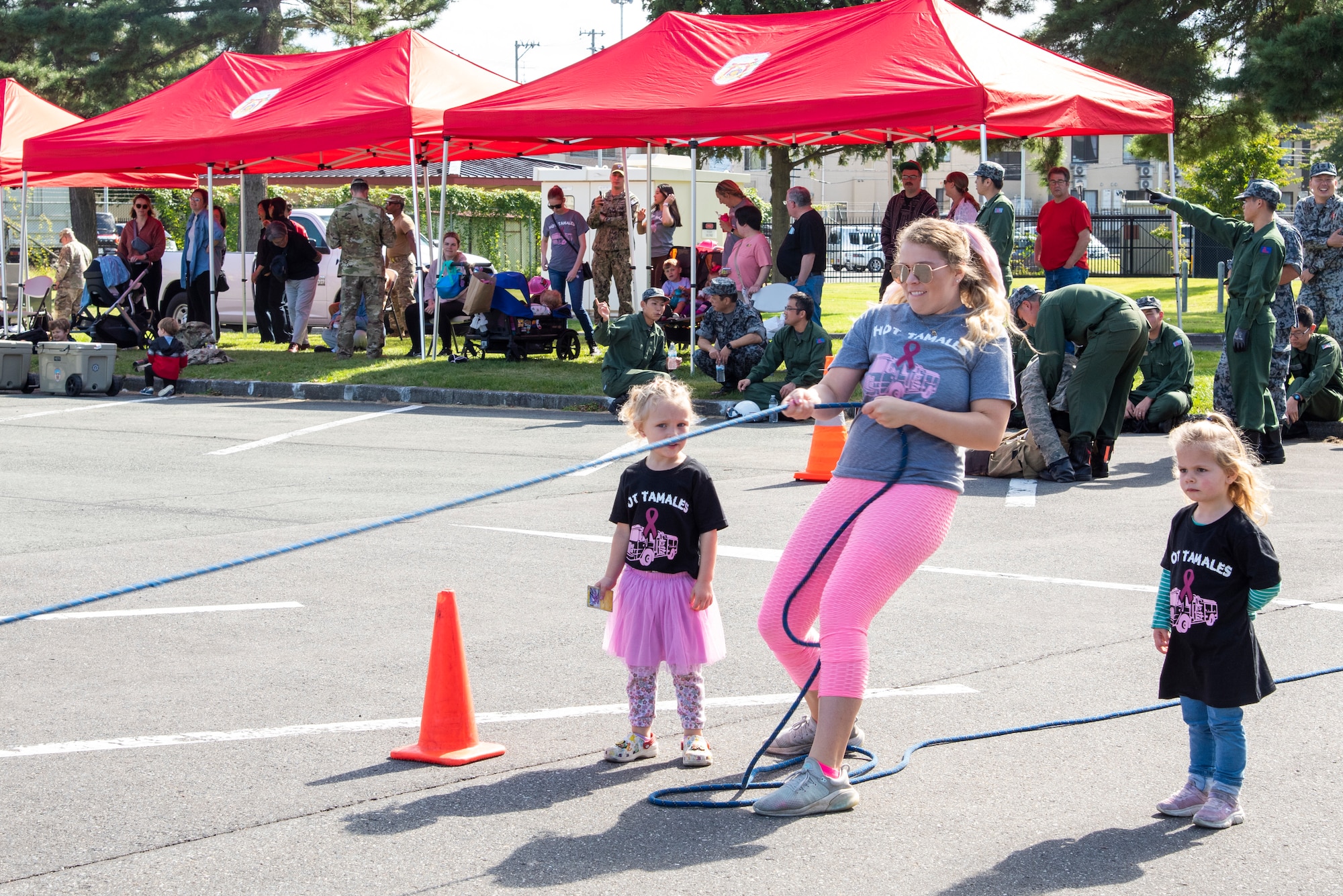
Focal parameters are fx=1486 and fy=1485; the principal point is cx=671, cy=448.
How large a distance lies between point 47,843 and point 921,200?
1368cm

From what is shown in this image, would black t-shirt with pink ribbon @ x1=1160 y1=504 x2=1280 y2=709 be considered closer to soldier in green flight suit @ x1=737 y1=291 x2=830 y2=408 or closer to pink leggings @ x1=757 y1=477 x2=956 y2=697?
pink leggings @ x1=757 y1=477 x2=956 y2=697

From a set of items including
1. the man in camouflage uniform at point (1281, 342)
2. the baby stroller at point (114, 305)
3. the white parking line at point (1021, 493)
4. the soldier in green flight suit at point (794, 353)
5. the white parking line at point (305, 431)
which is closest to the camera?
the white parking line at point (1021, 493)

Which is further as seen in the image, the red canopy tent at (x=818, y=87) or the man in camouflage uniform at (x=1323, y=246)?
the red canopy tent at (x=818, y=87)

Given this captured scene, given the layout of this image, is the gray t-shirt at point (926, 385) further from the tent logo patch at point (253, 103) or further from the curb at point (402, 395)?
the tent logo patch at point (253, 103)

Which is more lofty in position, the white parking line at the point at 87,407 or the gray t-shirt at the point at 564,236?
the gray t-shirt at the point at 564,236

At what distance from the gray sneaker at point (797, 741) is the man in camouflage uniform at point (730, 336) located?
958 cm

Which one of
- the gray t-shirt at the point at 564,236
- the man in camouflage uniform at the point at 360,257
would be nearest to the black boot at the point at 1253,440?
the man in camouflage uniform at the point at 360,257

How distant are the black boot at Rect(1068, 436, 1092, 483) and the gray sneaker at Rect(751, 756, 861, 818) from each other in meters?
6.64

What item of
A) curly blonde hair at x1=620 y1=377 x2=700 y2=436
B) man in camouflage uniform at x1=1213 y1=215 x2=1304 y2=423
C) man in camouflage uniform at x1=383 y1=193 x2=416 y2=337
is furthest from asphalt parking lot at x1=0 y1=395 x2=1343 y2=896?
man in camouflage uniform at x1=383 y1=193 x2=416 y2=337

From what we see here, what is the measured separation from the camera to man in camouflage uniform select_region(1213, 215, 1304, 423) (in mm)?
11336

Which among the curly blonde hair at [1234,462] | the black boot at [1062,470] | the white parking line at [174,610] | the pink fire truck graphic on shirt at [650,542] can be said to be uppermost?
the curly blonde hair at [1234,462]

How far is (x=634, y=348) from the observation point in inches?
534

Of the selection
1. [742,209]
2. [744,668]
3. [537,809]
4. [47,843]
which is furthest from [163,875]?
[742,209]

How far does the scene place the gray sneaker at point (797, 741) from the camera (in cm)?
481
